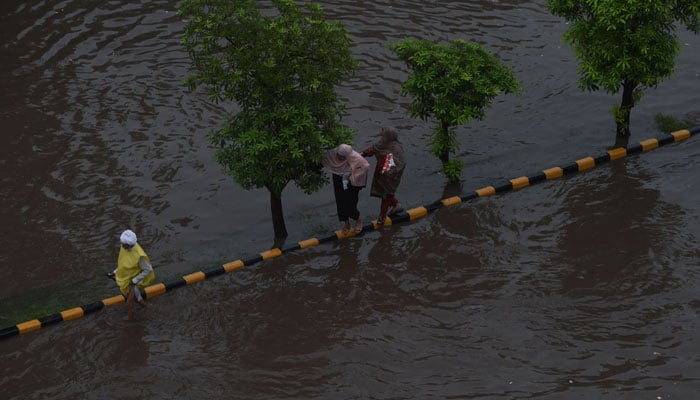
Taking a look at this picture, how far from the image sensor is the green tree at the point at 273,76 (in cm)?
1202

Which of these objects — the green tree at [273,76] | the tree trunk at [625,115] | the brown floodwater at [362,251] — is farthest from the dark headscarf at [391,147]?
the tree trunk at [625,115]

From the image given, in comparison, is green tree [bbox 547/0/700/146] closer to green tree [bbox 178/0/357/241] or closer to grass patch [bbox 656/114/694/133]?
grass patch [bbox 656/114/694/133]

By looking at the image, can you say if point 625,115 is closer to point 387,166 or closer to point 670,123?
point 670,123

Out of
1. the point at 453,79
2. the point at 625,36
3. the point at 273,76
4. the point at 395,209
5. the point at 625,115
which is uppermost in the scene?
the point at 273,76

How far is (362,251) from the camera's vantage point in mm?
13125

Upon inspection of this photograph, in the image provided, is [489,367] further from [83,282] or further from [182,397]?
[83,282]

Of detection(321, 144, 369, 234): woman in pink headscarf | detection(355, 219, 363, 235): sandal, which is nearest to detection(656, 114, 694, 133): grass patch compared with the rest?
detection(355, 219, 363, 235): sandal

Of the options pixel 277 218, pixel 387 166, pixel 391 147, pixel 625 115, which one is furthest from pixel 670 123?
pixel 277 218

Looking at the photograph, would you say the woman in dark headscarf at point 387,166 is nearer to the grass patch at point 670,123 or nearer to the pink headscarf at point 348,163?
the pink headscarf at point 348,163

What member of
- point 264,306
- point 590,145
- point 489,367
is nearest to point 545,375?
point 489,367

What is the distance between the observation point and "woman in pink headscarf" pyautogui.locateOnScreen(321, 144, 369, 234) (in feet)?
41.5

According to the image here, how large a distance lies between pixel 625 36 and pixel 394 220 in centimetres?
473

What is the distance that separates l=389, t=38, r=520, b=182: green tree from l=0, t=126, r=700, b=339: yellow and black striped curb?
130 centimetres

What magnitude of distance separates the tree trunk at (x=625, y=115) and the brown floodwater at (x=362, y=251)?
0.63 ft
